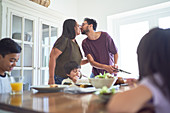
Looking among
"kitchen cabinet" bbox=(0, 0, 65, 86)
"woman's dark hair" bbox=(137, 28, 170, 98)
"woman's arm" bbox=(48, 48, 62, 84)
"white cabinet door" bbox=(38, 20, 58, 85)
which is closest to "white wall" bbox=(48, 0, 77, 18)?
"kitchen cabinet" bbox=(0, 0, 65, 86)

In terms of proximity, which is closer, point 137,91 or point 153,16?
point 137,91

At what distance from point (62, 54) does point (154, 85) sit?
1383 mm

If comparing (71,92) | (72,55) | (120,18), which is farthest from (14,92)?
(120,18)

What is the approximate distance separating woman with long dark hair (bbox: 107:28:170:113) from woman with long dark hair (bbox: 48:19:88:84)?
1263mm

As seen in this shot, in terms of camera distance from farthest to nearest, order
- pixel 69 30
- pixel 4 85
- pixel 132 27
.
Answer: pixel 132 27 → pixel 69 30 → pixel 4 85

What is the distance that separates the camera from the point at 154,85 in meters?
0.52

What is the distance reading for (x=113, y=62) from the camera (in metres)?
2.31

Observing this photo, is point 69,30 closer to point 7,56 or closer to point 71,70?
point 71,70

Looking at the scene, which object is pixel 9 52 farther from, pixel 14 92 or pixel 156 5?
pixel 156 5

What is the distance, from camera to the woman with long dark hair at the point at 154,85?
0.52m

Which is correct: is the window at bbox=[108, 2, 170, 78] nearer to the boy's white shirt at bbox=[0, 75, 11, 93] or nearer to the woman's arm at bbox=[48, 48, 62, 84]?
the woman's arm at bbox=[48, 48, 62, 84]

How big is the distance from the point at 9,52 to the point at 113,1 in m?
2.55

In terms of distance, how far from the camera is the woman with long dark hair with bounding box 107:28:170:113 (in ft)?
1.71

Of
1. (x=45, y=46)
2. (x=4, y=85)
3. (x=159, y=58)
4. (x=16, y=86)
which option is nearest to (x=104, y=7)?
(x=45, y=46)
